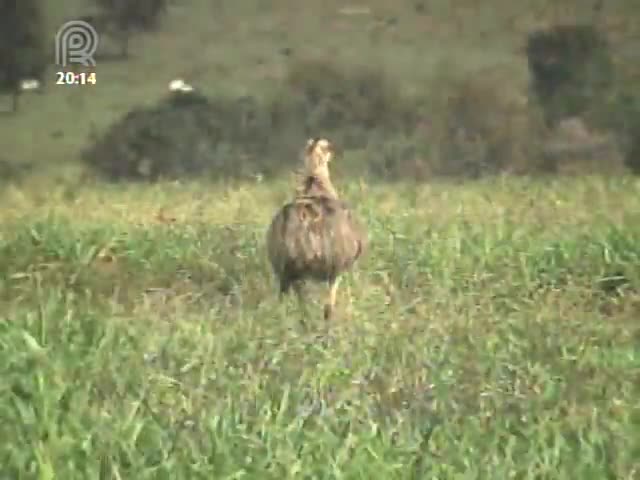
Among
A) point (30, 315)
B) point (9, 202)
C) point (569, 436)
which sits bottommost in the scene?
point (569, 436)

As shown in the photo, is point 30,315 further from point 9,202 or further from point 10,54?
point 10,54

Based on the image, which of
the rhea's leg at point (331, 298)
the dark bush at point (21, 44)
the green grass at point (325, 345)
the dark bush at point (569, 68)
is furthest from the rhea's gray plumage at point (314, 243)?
the dark bush at point (569, 68)

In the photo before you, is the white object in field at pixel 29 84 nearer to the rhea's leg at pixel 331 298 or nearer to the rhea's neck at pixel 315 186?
the rhea's neck at pixel 315 186

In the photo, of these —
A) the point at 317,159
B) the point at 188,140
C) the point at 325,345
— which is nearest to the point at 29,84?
the point at 188,140

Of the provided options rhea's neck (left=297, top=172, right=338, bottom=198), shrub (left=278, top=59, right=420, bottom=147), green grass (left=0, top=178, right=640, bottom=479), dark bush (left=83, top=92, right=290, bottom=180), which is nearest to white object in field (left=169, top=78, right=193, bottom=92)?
dark bush (left=83, top=92, right=290, bottom=180)

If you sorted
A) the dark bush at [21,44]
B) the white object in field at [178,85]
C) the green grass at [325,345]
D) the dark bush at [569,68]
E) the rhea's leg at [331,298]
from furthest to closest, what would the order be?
the dark bush at [569,68] → the white object in field at [178,85] → the dark bush at [21,44] → the rhea's leg at [331,298] → the green grass at [325,345]

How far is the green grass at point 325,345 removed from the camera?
2750mm

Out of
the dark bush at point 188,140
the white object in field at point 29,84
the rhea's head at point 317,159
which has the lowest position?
the rhea's head at point 317,159

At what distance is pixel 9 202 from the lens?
5.70 m

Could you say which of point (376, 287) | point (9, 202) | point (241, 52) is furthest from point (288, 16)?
point (376, 287)

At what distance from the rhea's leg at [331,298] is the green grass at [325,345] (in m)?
0.04

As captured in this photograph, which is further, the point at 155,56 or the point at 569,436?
the point at 155,56

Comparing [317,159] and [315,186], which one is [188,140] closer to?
[317,159]

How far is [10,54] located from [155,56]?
26.2 inches
